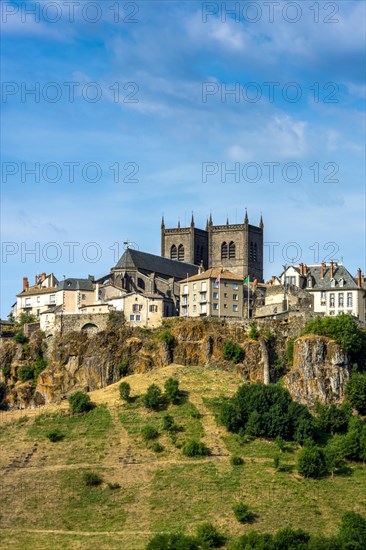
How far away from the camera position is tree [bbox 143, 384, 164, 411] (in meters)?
136

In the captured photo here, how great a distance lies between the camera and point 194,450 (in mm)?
127000

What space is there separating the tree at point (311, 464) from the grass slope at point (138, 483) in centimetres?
90

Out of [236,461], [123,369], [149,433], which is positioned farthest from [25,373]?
[236,461]

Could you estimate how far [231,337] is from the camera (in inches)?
5797

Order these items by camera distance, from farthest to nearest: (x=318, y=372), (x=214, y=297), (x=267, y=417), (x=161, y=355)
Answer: (x=214, y=297)
(x=161, y=355)
(x=318, y=372)
(x=267, y=417)

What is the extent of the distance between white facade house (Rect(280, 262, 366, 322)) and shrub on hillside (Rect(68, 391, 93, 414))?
1369 inches

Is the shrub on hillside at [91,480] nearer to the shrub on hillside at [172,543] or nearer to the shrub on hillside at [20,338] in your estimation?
the shrub on hillside at [172,543]

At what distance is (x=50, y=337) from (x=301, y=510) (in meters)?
48.1

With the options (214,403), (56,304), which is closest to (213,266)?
(56,304)

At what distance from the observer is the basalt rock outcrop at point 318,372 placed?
138750 millimetres

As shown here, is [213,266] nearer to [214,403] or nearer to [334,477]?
[214,403]

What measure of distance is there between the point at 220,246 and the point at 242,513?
84009 mm

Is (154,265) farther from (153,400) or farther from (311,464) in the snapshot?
(311,464)

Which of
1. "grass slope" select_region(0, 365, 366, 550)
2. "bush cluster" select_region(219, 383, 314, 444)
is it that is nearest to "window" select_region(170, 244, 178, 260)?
"grass slope" select_region(0, 365, 366, 550)
